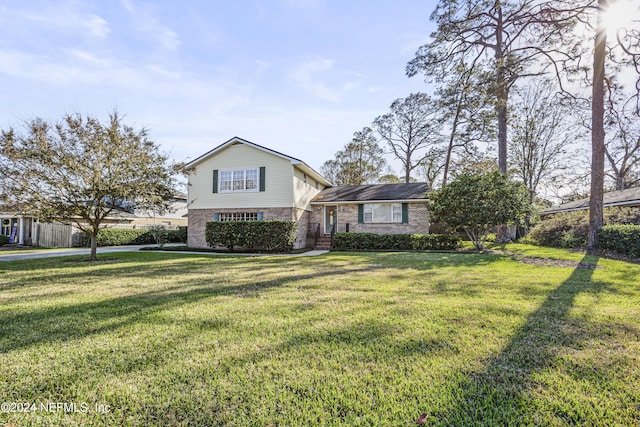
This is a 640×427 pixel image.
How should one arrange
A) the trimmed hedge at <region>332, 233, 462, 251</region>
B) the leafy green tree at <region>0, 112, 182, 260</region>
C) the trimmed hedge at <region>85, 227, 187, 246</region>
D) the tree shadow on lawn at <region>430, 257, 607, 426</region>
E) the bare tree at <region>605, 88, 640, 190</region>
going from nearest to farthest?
the tree shadow on lawn at <region>430, 257, 607, 426</region> < the leafy green tree at <region>0, 112, 182, 260</region> < the trimmed hedge at <region>332, 233, 462, 251</region> < the trimmed hedge at <region>85, 227, 187, 246</region> < the bare tree at <region>605, 88, 640, 190</region>

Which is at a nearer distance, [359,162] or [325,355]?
[325,355]

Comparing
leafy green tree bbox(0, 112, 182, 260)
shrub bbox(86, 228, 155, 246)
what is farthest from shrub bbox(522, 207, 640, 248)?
shrub bbox(86, 228, 155, 246)

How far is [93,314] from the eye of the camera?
4.38 metres

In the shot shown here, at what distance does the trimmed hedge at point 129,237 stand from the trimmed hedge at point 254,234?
732 centimetres

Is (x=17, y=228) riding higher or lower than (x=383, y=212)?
lower

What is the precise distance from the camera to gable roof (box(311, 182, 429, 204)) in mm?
17344

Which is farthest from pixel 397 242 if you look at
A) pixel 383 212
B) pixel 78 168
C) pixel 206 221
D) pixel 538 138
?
pixel 538 138

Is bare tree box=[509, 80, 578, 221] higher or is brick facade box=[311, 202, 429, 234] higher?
bare tree box=[509, 80, 578, 221]

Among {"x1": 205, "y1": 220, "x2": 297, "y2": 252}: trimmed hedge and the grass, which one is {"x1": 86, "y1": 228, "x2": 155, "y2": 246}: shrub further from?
the grass

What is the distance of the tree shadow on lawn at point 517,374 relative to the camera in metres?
2.07

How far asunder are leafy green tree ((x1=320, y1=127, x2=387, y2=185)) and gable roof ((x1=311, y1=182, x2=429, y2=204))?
12.2 meters

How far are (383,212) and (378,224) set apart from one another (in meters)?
0.78

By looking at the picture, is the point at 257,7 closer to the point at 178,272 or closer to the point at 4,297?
the point at 178,272

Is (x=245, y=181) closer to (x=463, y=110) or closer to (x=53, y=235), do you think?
(x=53, y=235)
